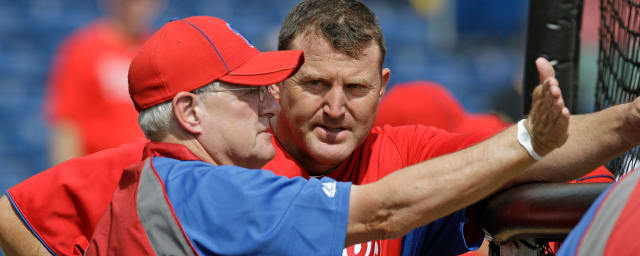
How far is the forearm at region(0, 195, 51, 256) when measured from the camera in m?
2.39

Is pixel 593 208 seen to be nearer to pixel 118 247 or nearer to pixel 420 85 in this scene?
pixel 118 247

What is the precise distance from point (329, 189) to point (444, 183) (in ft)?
0.90

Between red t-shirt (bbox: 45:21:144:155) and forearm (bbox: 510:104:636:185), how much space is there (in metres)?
3.24

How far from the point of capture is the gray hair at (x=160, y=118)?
210 cm

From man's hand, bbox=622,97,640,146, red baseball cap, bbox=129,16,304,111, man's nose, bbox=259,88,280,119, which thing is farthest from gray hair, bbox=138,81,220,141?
man's hand, bbox=622,97,640,146

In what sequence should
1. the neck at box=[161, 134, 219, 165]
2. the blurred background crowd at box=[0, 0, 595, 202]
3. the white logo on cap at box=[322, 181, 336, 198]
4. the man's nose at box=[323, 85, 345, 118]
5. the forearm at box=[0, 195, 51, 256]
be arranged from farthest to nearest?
the blurred background crowd at box=[0, 0, 595, 202], the man's nose at box=[323, 85, 345, 118], the forearm at box=[0, 195, 51, 256], the neck at box=[161, 134, 219, 165], the white logo on cap at box=[322, 181, 336, 198]

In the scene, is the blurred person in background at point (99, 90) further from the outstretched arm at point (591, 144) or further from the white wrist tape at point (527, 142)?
the white wrist tape at point (527, 142)

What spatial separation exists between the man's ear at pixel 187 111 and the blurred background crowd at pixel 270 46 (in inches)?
133

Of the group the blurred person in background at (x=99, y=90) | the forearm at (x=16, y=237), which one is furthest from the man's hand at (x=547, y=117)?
the blurred person in background at (x=99, y=90)

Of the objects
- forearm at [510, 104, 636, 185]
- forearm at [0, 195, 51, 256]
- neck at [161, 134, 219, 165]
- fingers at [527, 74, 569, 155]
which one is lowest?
forearm at [0, 195, 51, 256]

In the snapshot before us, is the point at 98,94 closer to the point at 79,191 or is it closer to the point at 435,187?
the point at 79,191

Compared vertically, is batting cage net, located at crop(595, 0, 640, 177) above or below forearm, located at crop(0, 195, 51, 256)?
above

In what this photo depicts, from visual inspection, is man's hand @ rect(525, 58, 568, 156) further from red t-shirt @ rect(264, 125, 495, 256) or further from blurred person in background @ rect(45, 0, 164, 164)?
blurred person in background @ rect(45, 0, 164, 164)

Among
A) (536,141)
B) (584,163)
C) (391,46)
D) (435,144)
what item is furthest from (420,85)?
(391,46)
